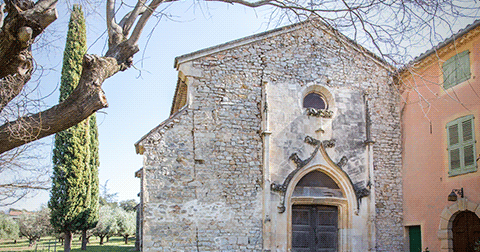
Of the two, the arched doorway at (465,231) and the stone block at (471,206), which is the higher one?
the stone block at (471,206)

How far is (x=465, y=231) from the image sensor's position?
1057 centimetres

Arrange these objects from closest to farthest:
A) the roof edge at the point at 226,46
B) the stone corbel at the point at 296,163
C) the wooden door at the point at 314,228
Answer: the stone corbel at the point at 296,163 < the wooden door at the point at 314,228 < the roof edge at the point at 226,46

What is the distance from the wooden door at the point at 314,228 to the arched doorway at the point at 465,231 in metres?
3.02

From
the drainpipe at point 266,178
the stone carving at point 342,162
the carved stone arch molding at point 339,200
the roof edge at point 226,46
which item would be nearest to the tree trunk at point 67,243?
the roof edge at point 226,46

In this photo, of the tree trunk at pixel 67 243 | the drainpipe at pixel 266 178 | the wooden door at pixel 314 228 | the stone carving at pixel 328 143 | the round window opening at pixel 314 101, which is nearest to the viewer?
the drainpipe at pixel 266 178

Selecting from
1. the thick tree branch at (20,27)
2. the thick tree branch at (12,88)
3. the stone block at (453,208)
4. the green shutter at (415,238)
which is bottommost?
the green shutter at (415,238)

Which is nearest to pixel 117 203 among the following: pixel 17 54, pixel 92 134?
pixel 92 134

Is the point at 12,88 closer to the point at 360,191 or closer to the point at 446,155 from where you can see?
the point at 360,191

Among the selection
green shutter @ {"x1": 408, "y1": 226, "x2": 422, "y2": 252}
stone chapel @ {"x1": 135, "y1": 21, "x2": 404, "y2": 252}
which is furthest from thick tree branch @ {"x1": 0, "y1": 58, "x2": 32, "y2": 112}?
green shutter @ {"x1": 408, "y1": 226, "x2": 422, "y2": 252}

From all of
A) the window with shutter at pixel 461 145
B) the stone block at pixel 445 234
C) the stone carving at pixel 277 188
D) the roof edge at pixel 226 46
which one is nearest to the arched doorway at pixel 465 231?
the stone block at pixel 445 234

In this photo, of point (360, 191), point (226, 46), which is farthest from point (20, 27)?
point (360, 191)

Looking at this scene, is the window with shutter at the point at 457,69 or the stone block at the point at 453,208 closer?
the stone block at the point at 453,208

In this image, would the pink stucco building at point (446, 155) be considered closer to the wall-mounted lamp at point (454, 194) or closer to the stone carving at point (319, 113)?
the wall-mounted lamp at point (454, 194)

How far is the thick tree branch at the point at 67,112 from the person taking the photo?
4852 millimetres
